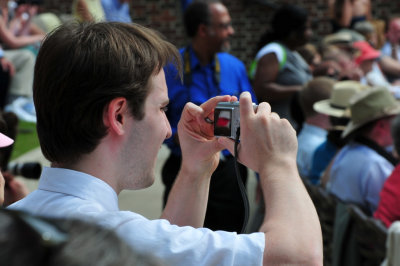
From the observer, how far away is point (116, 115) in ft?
4.77

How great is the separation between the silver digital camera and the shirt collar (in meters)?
0.36

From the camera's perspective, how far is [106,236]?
60 centimetres

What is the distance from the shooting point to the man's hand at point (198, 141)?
181 cm

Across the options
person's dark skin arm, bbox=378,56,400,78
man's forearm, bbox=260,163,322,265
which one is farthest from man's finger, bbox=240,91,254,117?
person's dark skin arm, bbox=378,56,400,78

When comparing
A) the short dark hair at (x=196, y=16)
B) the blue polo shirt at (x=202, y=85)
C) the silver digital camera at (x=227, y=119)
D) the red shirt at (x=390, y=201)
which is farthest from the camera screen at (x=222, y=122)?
the short dark hair at (x=196, y=16)

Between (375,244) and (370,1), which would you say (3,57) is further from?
(370,1)

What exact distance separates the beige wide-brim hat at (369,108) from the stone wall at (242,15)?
23.4ft

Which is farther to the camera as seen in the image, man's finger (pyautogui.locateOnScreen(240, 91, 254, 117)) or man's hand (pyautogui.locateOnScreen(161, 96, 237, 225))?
man's hand (pyautogui.locateOnScreen(161, 96, 237, 225))

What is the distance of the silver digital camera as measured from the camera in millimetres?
1628

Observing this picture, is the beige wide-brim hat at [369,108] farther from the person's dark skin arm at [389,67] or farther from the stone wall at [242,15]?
the stone wall at [242,15]

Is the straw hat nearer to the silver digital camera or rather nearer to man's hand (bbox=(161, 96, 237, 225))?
man's hand (bbox=(161, 96, 237, 225))

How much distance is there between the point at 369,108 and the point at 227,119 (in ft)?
8.14

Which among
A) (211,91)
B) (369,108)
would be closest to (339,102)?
(369,108)

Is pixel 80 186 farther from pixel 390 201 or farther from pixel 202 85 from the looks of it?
pixel 202 85
